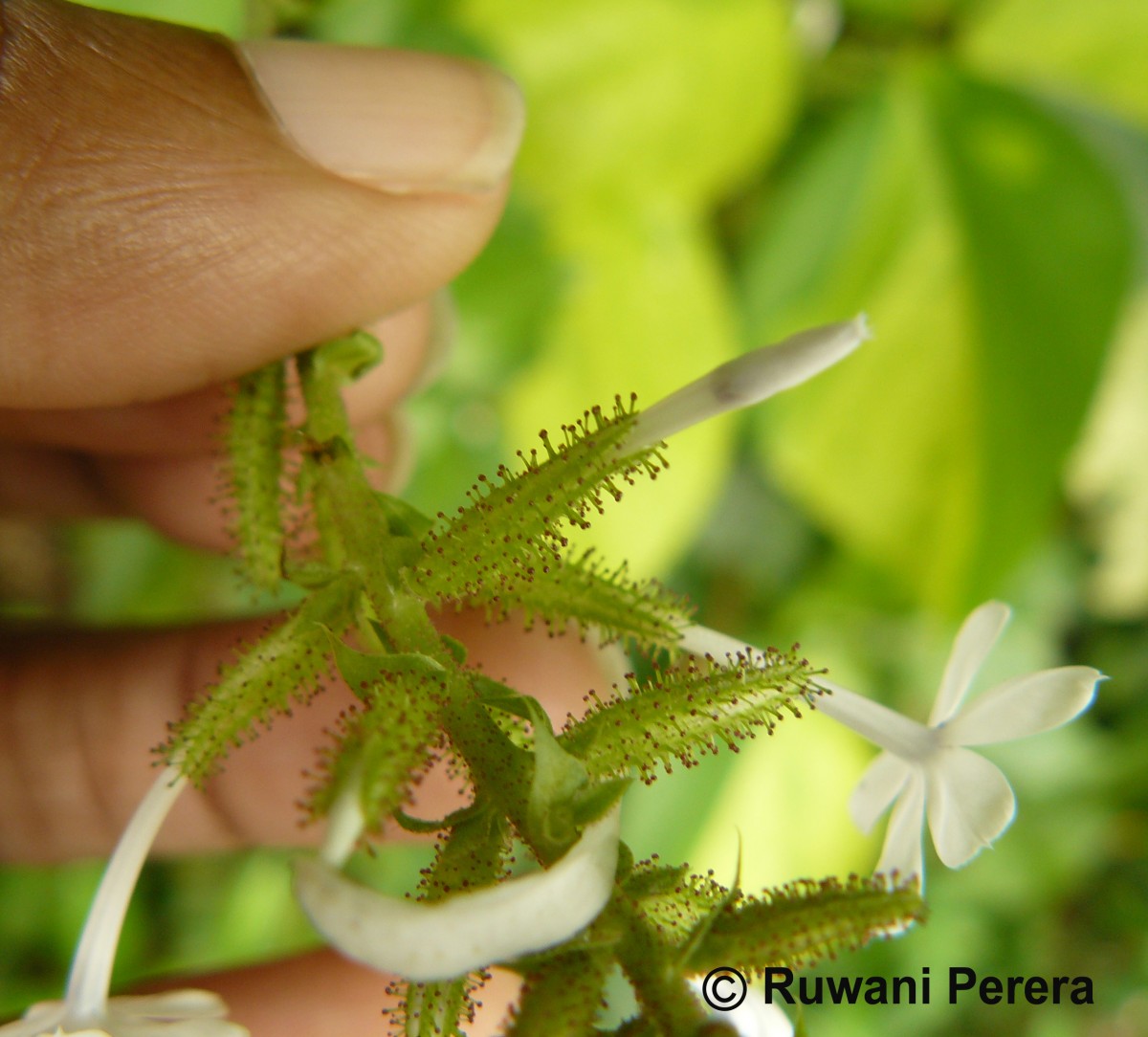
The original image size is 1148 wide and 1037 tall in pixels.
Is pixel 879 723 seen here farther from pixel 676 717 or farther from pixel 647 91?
pixel 647 91

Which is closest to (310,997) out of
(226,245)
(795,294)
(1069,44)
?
(226,245)

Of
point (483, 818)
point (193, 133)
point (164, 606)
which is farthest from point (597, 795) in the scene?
point (164, 606)

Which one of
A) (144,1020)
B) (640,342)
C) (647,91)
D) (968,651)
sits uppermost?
(647,91)

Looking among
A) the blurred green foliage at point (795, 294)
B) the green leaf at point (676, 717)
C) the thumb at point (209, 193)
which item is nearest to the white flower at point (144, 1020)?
the green leaf at point (676, 717)

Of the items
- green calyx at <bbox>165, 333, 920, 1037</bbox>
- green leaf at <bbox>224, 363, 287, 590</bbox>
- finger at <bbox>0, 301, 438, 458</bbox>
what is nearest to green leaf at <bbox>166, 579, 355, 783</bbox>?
green calyx at <bbox>165, 333, 920, 1037</bbox>

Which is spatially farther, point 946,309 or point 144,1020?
point 946,309

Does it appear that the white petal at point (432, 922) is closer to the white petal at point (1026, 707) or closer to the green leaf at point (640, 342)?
the white petal at point (1026, 707)

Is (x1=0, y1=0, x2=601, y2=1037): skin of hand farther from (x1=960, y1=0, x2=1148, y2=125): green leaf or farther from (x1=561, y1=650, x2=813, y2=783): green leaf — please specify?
(x1=960, y1=0, x2=1148, y2=125): green leaf
